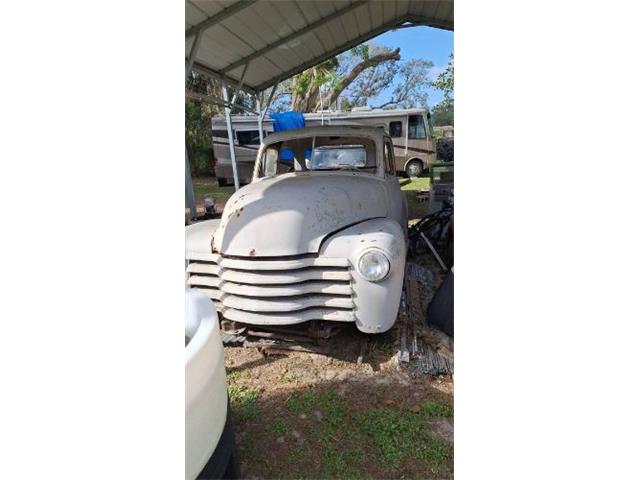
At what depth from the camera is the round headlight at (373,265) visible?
2.59 m

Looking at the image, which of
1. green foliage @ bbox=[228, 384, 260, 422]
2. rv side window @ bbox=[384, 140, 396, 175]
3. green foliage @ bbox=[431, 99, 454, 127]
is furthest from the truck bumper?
green foliage @ bbox=[431, 99, 454, 127]

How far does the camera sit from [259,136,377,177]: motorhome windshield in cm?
426

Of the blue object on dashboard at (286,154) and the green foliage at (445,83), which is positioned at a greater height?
the green foliage at (445,83)

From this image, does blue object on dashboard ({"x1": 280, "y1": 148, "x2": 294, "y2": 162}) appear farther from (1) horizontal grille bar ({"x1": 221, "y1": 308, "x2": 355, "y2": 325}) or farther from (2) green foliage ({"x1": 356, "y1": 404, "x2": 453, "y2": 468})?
(2) green foliage ({"x1": 356, "y1": 404, "x2": 453, "y2": 468})

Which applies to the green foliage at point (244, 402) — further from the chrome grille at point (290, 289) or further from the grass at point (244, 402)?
the chrome grille at point (290, 289)

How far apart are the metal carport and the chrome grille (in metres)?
2.83

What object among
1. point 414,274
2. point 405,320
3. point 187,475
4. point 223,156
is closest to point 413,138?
point 223,156

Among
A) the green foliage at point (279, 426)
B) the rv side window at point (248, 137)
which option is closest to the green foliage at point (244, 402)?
the green foliage at point (279, 426)

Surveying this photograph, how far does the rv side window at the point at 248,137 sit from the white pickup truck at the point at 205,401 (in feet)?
45.7

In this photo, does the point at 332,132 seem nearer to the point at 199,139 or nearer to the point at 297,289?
the point at 297,289

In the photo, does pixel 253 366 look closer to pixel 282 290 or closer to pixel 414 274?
pixel 282 290

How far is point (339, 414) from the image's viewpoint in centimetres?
243

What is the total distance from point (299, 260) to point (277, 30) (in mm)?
3890

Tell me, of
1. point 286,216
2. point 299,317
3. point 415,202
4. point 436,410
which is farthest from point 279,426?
point 415,202
